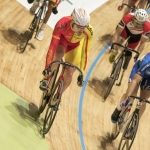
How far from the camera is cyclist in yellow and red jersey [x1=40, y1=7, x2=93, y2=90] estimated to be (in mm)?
6188

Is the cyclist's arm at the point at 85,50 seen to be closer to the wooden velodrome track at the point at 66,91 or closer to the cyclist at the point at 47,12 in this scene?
the wooden velodrome track at the point at 66,91

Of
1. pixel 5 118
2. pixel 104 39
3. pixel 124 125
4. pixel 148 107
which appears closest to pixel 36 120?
pixel 5 118

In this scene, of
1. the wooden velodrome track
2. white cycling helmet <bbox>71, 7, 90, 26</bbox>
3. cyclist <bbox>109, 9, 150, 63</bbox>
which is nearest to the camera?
white cycling helmet <bbox>71, 7, 90, 26</bbox>

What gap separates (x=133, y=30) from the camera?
341 inches

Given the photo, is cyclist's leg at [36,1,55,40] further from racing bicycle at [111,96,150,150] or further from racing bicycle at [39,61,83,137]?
racing bicycle at [111,96,150,150]

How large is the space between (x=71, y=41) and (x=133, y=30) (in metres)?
2.27

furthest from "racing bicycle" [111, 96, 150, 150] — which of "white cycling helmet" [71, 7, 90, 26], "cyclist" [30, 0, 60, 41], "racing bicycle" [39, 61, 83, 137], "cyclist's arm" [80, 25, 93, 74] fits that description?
"cyclist" [30, 0, 60, 41]

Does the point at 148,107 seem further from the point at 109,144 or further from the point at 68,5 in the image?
the point at 68,5

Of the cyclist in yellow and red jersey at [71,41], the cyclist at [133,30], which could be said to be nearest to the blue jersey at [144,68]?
the cyclist in yellow and red jersey at [71,41]

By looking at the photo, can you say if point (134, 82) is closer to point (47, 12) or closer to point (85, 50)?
point (85, 50)

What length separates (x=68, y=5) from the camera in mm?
10406

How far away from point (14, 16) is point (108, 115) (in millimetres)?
2791

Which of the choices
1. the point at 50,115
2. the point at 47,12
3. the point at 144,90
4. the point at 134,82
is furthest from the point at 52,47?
the point at 47,12

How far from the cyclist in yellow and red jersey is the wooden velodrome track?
1.09 meters
